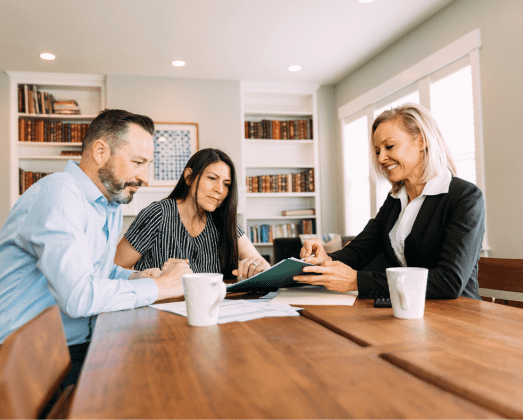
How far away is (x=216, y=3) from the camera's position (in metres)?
3.34

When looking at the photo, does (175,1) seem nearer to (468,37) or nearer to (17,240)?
(468,37)

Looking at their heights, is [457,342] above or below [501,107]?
below

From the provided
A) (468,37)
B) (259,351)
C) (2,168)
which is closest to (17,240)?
(259,351)

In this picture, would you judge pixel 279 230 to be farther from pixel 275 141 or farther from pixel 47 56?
pixel 47 56

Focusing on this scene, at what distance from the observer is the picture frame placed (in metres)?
5.02

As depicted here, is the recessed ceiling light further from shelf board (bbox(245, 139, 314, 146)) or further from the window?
the window

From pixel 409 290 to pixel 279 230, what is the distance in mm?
4518

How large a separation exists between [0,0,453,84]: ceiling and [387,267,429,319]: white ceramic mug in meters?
3.03

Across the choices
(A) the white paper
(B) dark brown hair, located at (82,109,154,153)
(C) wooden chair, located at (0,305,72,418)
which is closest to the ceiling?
(B) dark brown hair, located at (82,109,154,153)

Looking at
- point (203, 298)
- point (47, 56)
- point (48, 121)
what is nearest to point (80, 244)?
point (203, 298)

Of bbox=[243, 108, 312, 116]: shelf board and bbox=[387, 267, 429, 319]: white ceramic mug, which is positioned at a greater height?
bbox=[243, 108, 312, 116]: shelf board

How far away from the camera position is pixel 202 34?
3889 mm

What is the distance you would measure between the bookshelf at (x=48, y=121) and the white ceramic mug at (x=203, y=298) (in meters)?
4.48

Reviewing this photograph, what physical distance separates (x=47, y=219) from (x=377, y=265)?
1215 mm
